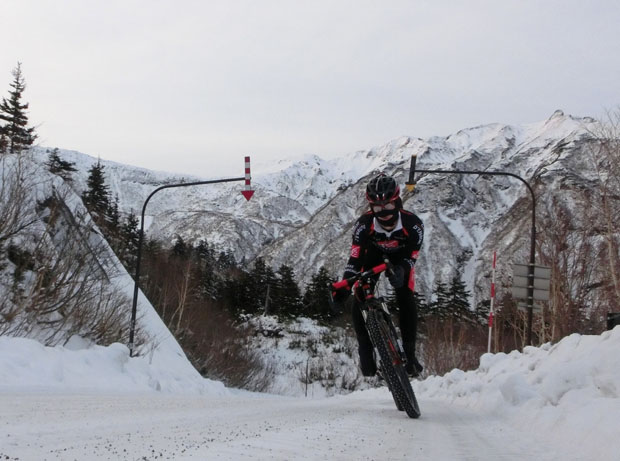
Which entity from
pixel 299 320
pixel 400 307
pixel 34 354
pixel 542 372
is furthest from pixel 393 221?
pixel 299 320

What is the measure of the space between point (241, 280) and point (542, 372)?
78005mm

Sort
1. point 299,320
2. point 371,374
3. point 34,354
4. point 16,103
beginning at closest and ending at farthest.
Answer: point 371,374, point 34,354, point 16,103, point 299,320

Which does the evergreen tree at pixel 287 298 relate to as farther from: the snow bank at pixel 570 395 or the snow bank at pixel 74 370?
the snow bank at pixel 570 395

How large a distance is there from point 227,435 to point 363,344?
312 cm

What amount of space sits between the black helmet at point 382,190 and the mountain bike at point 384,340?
77 centimetres

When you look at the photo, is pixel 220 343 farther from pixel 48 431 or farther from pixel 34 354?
pixel 48 431

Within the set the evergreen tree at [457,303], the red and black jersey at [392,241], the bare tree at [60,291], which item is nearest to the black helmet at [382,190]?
the red and black jersey at [392,241]

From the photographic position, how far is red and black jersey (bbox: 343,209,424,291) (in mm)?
7344

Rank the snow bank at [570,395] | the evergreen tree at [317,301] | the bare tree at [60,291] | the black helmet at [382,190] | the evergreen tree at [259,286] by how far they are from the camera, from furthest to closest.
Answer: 1. the evergreen tree at [259,286]
2. the evergreen tree at [317,301]
3. the bare tree at [60,291]
4. the black helmet at [382,190]
5. the snow bank at [570,395]

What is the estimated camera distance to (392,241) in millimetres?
7367

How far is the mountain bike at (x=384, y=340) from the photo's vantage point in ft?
22.2

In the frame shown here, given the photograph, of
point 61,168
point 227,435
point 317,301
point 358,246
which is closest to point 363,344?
point 358,246

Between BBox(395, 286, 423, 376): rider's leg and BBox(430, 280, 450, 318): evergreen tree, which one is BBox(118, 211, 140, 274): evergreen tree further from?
BBox(395, 286, 423, 376): rider's leg

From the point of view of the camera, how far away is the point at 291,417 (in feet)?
21.3
